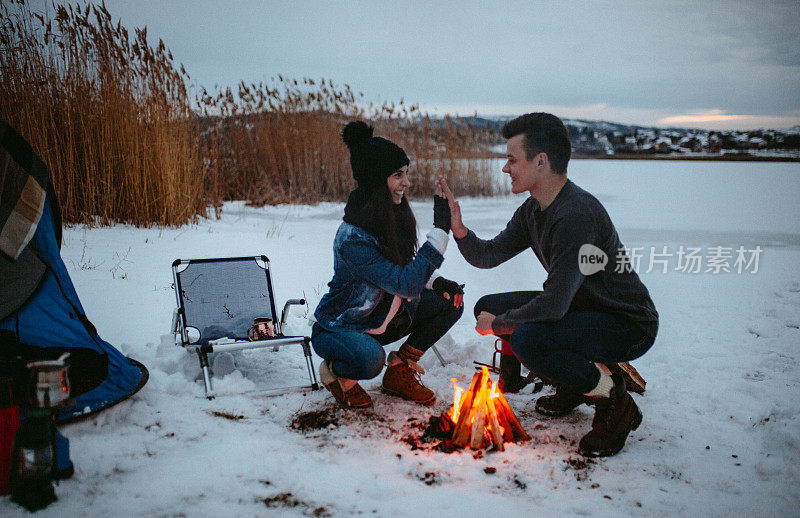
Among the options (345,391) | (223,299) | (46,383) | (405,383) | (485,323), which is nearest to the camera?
(46,383)

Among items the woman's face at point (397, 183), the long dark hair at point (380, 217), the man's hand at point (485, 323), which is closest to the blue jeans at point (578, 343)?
the man's hand at point (485, 323)

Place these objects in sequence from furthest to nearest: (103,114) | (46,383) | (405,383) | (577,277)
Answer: (103,114) → (405,383) → (577,277) → (46,383)

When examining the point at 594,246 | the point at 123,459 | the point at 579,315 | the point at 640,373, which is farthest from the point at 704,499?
the point at 123,459

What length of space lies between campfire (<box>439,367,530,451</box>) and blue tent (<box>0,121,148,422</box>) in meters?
1.52

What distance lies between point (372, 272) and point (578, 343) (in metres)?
1.01

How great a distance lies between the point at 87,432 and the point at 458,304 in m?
1.85

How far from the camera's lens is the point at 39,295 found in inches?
103

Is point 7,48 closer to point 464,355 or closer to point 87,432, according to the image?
point 87,432

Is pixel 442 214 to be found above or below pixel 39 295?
above

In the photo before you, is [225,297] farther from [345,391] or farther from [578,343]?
[578,343]

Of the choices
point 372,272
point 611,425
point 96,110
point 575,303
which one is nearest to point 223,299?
point 372,272

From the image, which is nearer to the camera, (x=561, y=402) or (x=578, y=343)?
(x=578, y=343)

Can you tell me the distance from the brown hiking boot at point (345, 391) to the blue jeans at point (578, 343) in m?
0.87

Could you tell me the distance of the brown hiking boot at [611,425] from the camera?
2488mm
